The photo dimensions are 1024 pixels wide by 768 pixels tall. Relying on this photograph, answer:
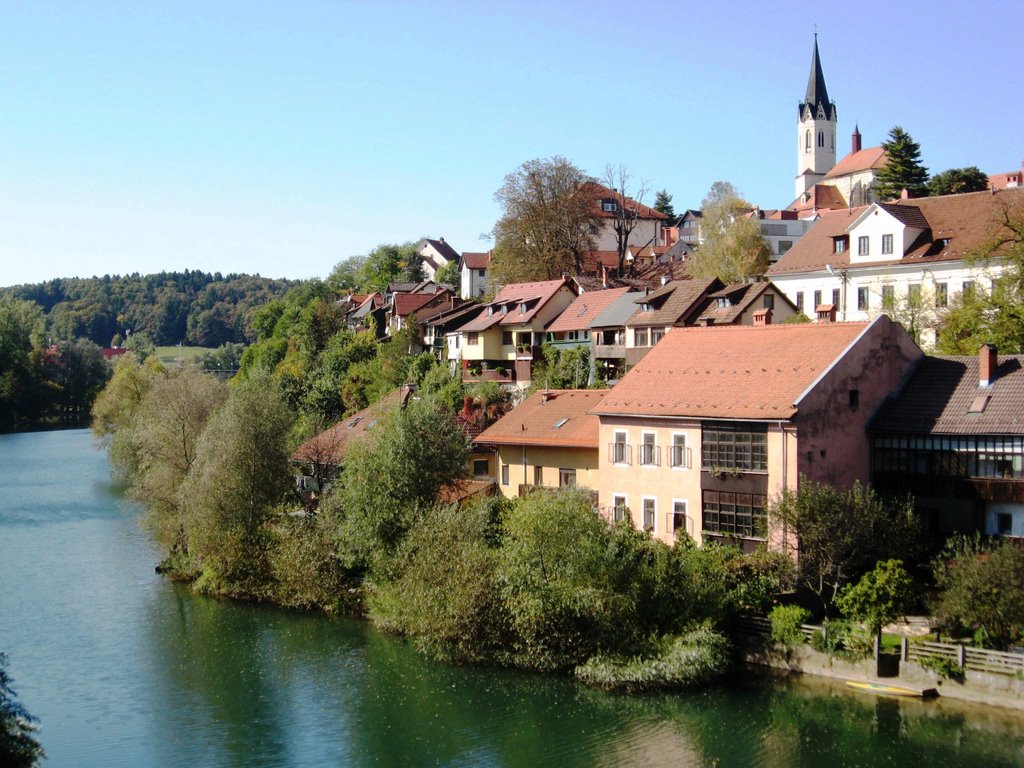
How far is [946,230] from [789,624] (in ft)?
81.0

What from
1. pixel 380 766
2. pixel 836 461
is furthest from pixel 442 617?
pixel 836 461

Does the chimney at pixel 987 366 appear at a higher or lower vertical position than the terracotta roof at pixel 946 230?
lower

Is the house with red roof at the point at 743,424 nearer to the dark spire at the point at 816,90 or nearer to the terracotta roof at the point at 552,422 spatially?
the terracotta roof at the point at 552,422

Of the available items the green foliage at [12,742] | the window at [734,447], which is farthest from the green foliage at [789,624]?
the green foliage at [12,742]

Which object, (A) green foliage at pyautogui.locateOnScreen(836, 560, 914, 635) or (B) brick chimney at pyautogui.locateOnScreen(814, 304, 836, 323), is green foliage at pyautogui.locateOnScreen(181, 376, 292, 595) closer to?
(A) green foliage at pyautogui.locateOnScreen(836, 560, 914, 635)

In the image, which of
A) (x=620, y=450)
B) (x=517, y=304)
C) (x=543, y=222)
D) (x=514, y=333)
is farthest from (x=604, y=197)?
(x=620, y=450)

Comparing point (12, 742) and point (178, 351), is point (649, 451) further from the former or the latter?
point (178, 351)

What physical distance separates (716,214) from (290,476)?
3195 cm

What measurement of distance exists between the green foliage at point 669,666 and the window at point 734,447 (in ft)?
18.2

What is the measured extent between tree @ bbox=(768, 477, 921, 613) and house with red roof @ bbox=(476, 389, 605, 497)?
9325 millimetres

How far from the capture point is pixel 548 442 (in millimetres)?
37438

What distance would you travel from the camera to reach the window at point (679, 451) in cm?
3231

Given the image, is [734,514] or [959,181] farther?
[959,181]

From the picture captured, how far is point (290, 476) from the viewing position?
39.9 metres
